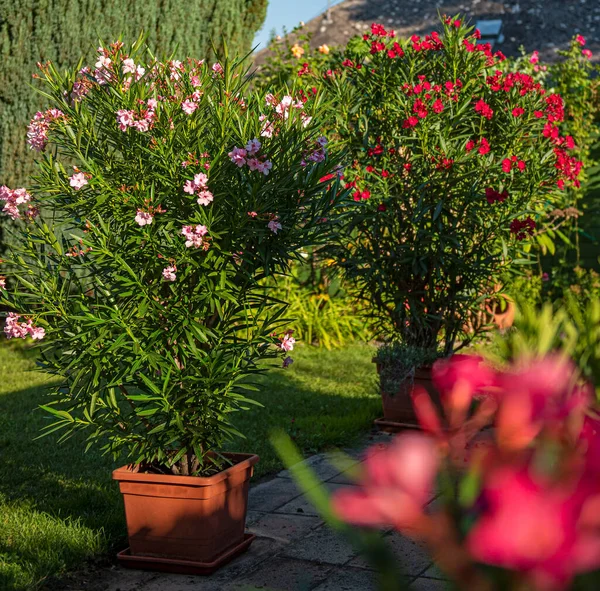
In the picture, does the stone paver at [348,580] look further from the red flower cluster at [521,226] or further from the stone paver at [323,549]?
the red flower cluster at [521,226]

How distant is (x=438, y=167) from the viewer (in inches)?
212

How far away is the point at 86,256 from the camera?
132 inches

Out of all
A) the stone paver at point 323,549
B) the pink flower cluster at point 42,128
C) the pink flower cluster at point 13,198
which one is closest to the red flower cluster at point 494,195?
the stone paver at point 323,549

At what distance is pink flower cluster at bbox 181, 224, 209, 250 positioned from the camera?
9.96ft

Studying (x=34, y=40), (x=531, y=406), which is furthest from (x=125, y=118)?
(x=34, y=40)

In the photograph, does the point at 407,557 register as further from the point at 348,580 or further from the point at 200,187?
the point at 200,187

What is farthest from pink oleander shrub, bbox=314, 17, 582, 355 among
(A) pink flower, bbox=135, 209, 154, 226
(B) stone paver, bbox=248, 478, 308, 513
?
(A) pink flower, bbox=135, 209, 154, 226

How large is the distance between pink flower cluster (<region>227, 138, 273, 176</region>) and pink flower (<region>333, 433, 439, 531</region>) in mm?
2329

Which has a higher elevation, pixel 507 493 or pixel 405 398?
pixel 507 493

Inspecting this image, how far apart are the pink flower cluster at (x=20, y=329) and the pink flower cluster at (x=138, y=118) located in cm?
82

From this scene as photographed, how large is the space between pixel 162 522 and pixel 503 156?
11.6ft

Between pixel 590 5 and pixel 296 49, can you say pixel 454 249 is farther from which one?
pixel 590 5

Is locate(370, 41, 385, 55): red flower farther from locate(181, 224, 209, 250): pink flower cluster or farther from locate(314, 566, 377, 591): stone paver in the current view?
locate(314, 566, 377, 591): stone paver

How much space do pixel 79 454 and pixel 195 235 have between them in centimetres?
243
